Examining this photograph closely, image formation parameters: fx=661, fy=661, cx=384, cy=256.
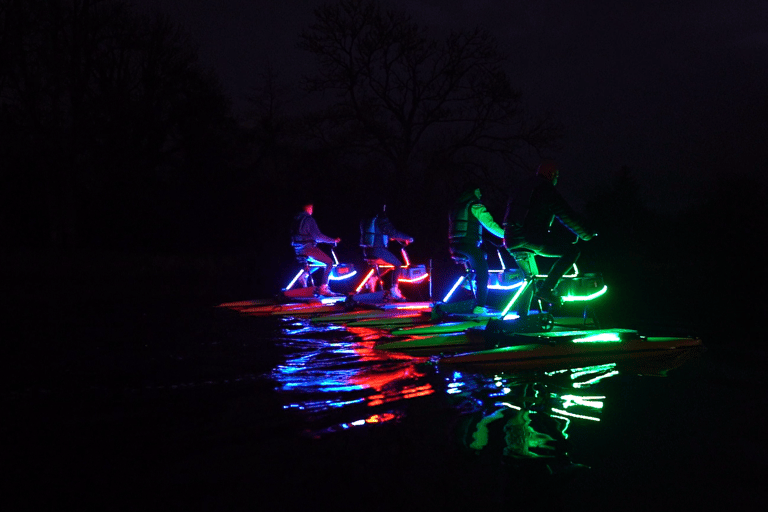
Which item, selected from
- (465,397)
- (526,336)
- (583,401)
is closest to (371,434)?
(465,397)

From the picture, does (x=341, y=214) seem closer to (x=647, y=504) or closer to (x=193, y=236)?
(x=193, y=236)

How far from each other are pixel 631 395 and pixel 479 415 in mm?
1589

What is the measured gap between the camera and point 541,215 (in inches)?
301

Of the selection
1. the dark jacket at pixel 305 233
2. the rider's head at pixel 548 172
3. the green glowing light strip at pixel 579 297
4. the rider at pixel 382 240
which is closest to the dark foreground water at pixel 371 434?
the green glowing light strip at pixel 579 297

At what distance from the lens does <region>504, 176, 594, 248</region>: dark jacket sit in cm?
762

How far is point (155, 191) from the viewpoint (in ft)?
104

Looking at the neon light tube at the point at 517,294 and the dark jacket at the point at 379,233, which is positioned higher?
the dark jacket at the point at 379,233

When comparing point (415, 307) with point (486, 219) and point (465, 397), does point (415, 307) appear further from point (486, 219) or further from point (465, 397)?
point (465, 397)

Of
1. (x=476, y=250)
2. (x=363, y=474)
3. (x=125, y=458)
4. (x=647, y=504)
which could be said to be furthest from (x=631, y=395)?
(x=476, y=250)

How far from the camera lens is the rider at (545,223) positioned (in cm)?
763

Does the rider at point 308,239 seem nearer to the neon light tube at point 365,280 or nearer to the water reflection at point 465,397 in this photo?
the neon light tube at point 365,280

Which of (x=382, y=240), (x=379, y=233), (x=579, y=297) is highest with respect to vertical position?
(x=379, y=233)

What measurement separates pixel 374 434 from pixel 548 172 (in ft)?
14.4

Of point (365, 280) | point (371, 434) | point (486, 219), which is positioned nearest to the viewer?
point (371, 434)
